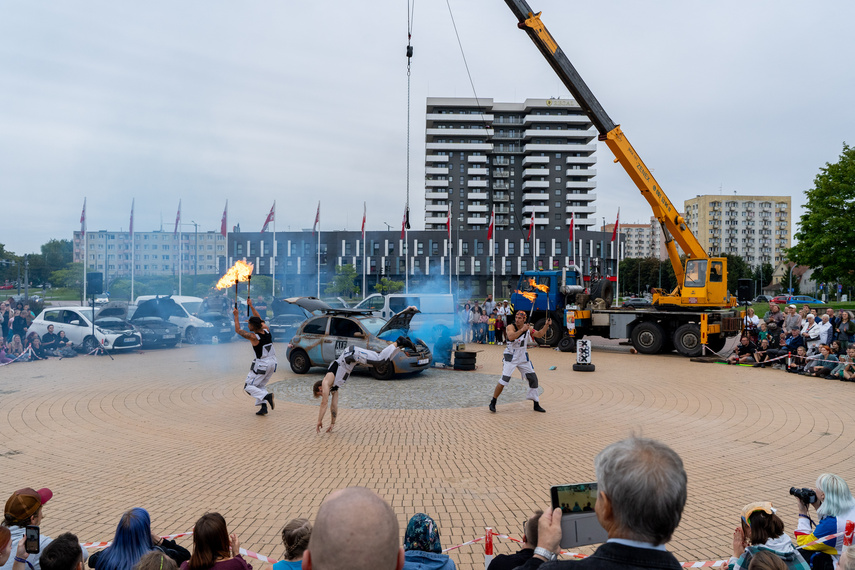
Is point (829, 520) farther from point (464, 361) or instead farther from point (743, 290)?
point (743, 290)

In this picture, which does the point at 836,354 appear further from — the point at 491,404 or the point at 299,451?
the point at 299,451

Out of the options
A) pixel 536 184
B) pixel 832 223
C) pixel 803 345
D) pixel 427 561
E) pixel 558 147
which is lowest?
pixel 803 345

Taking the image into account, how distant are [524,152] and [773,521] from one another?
96.1 metres

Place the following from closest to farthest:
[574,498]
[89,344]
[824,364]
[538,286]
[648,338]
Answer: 1. [574,498]
2. [824,364]
3. [89,344]
4. [648,338]
5. [538,286]

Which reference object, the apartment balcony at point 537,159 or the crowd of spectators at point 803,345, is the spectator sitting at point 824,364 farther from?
the apartment balcony at point 537,159

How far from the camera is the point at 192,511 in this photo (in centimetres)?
557

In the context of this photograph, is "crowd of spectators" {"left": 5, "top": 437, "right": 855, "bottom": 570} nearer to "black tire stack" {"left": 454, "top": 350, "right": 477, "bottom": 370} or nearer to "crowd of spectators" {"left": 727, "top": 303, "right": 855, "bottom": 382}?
"black tire stack" {"left": 454, "top": 350, "right": 477, "bottom": 370}

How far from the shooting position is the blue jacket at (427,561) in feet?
9.12

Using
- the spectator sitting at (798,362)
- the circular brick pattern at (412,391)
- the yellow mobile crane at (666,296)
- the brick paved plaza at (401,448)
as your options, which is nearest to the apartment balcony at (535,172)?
the yellow mobile crane at (666,296)

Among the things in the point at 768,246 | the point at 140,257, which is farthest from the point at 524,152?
the point at 768,246

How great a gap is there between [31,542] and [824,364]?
17268 mm

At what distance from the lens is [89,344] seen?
19.1m

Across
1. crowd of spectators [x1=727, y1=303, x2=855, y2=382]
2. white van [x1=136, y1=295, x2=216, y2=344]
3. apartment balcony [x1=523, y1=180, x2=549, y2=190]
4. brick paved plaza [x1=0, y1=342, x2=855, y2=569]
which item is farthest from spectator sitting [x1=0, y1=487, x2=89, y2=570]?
apartment balcony [x1=523, y1=180, x2=549, y2=190]

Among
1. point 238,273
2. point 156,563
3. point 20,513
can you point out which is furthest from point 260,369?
point 156,563
